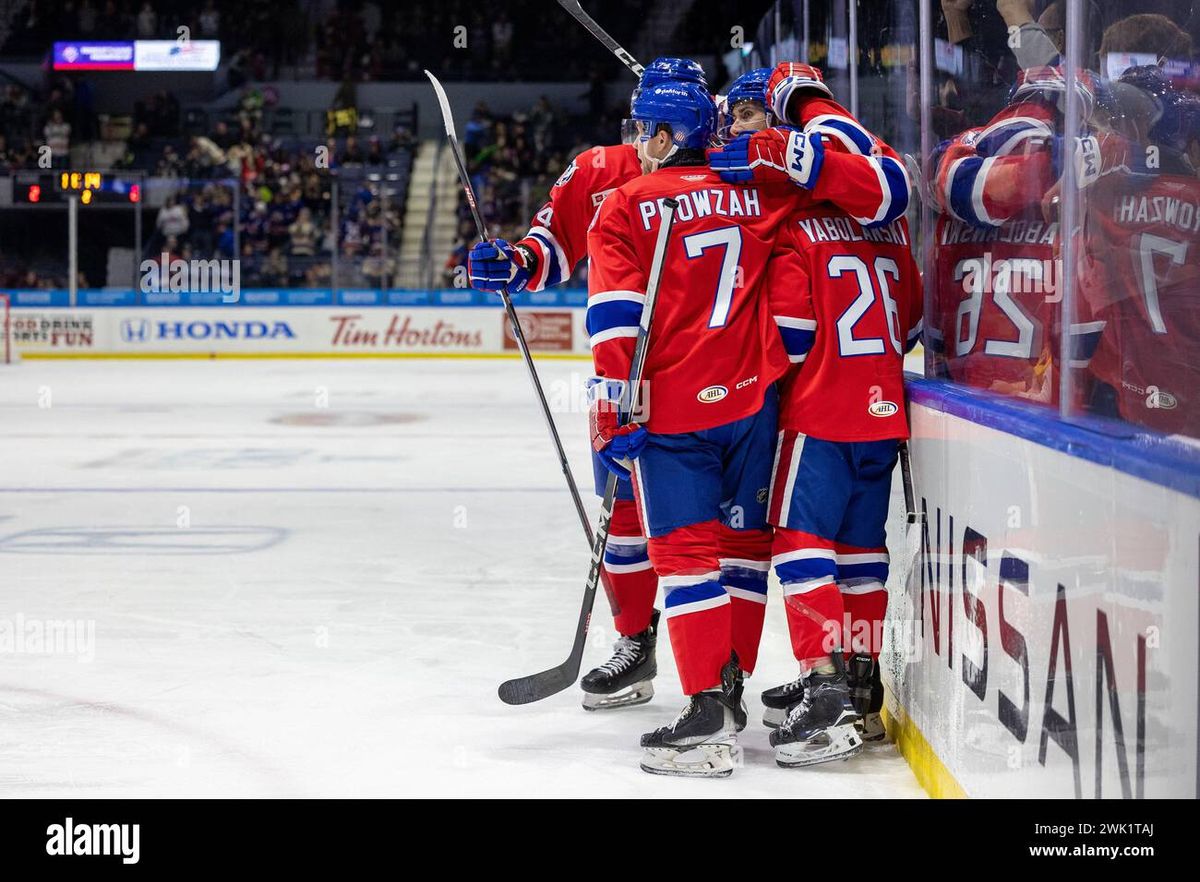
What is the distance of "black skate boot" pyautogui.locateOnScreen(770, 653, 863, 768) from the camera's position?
2.73m

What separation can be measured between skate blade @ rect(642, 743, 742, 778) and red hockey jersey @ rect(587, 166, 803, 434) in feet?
2.09

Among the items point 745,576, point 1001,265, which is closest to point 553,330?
point 745,576

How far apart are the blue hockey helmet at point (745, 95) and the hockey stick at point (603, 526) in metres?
0.44

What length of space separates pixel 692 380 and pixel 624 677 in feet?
2.91

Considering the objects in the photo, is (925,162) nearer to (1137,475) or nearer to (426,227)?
(1137,475)

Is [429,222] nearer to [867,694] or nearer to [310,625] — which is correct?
[310,625]

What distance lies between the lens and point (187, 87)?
71.1 ft

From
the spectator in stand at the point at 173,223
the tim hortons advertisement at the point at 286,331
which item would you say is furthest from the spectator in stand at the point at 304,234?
the spectator in stand at the point at 173,223

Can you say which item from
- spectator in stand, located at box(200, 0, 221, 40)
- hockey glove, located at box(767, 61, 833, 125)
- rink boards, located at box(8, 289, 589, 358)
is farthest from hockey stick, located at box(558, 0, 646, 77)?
spectator in stand, located at box(200, 0, 221, 40)

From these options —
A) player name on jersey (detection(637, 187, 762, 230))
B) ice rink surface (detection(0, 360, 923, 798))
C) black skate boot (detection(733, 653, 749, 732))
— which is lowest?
ice rink surface (detection(0, 360, 923, 798))

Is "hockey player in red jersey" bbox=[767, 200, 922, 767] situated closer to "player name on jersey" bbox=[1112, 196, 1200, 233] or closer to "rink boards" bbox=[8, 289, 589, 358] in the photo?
Answer: "player name on jersey" bbox=[1112, 196, 1200, 233]

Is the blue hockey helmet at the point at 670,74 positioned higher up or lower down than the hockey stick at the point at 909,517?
higher up

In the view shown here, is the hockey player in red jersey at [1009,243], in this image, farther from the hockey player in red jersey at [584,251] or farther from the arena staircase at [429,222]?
the arena staircase at [429,222]

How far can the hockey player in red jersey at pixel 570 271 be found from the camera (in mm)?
3287
